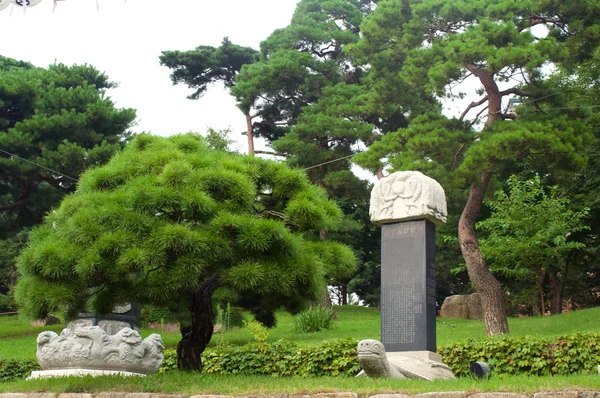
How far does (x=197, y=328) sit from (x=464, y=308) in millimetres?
14205

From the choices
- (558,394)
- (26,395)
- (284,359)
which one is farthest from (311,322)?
(558,394)

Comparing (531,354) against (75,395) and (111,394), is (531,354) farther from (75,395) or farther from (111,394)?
(75,395)

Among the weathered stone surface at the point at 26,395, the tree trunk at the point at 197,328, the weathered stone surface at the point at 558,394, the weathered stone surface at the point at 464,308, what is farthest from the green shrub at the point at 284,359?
the weathered stone surface at the point at 464,308

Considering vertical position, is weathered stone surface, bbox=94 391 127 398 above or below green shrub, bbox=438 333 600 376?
below

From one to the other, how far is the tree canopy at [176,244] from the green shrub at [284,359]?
Result: 2989mm

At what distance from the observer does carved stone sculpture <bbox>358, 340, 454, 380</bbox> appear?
21.1ft

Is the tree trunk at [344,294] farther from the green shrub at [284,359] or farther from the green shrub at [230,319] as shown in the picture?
the green shrub at [284,359]

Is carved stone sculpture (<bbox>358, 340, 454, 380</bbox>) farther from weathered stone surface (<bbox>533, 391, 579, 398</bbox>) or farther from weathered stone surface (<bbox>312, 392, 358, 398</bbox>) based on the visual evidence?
weathered stone surface (<bbox>533, 391, 579, 398</bbox>)

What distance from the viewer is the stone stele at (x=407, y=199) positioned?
875 cm

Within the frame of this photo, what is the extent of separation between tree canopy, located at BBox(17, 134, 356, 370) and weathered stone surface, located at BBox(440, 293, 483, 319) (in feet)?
44.6

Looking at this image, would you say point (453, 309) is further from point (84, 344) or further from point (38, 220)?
point (84, 344)

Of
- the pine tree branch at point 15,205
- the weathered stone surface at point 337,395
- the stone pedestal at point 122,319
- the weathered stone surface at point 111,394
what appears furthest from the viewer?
the pine tree branch at point 15,205

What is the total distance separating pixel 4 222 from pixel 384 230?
1314 cm

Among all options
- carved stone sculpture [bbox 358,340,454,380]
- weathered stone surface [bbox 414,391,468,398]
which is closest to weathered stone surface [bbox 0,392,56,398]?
carved stone sculpture [bbox 358,340,454,380]
